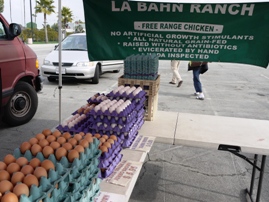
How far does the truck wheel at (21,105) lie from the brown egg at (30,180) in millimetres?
4246

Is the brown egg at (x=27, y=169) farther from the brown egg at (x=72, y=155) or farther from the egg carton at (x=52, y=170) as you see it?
the brown egg at (x=72, y=155)

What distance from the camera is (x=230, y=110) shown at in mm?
6957

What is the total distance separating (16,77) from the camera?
5.04m

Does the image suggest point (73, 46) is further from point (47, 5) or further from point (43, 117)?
point (47, 5)

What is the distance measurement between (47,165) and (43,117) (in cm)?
486

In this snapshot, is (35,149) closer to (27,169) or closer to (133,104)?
(27,169)

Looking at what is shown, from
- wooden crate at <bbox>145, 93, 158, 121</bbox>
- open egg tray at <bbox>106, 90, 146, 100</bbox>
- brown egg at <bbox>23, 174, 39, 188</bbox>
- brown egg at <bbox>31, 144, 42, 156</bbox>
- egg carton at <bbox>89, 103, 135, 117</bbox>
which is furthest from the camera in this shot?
wooden crate at <bbox>145, 93, 158, 121</bbox>

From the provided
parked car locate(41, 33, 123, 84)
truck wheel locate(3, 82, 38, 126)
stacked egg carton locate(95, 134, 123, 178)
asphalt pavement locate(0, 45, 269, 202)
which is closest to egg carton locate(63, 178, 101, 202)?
stacked egg carton locate(95, 134, 123, 178)

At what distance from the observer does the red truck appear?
4.74 m

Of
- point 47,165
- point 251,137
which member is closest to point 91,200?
point 47,165

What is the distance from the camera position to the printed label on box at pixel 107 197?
1.68m

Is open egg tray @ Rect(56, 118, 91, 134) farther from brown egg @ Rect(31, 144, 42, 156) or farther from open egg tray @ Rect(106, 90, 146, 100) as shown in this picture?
brown egg @ Rect(31, 144, 42, 156)

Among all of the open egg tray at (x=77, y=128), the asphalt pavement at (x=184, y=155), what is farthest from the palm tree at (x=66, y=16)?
the open egg tray at (x=77, y=128)

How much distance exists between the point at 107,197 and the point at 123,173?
303 millimetres
